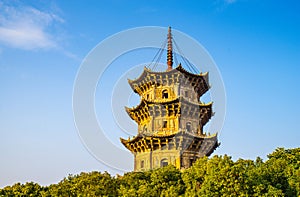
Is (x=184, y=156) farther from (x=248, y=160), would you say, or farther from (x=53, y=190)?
(x=53, y=190)

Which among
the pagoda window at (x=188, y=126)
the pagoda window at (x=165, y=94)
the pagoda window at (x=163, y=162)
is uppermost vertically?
the pagoda window at (x=165, y=94)

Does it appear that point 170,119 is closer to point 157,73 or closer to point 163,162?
point 163,162

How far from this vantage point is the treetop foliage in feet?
67.9

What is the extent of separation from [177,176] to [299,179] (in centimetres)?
801

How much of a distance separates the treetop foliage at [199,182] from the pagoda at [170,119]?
7.62 metres

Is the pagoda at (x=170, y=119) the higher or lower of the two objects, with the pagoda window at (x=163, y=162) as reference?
higher

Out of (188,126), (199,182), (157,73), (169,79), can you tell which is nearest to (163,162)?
(188,126)

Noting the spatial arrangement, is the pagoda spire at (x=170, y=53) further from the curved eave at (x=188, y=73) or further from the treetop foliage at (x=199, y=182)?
the treetop foliage at (x=199, y=182)

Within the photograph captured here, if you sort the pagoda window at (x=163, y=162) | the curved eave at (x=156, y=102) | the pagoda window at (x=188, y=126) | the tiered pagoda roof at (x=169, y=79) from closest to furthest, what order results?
the pagoda window at (x=163, y=162) < the curved eave at (x=156, y=102) < the pagoda window at (x=188, y=126) < the tiered pagoda roof at (x=169, y=79)

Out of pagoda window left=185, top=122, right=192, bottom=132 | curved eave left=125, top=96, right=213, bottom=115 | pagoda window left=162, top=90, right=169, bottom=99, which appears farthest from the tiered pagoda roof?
pagoda window left=185, top=122, right=192, bottom=132

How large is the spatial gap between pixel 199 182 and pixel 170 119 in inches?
539

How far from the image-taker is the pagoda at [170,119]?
113ft

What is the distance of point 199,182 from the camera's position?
76.8 ft

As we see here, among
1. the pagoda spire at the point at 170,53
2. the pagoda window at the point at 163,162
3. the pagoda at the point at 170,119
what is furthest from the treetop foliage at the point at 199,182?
the pagoda spire at the point at 170,53
